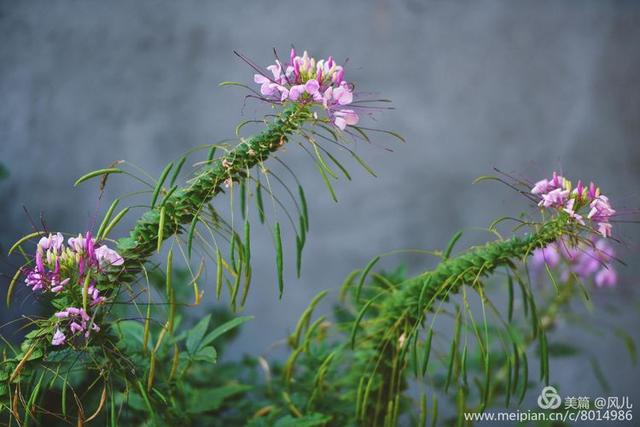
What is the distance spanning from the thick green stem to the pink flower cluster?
27 mm

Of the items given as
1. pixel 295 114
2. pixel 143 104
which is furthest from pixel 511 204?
pixel 295 114

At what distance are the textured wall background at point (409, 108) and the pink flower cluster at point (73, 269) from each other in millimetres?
793

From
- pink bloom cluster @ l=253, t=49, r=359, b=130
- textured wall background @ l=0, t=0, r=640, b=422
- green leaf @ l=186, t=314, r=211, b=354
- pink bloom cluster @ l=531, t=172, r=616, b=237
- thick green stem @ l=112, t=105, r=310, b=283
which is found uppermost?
textured wall background @ l=0, t=0, r=640, b=422

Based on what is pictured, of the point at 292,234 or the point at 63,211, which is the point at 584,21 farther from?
the point at 63,211

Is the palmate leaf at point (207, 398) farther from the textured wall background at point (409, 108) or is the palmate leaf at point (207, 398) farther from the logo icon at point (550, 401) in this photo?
the textured wall background at point (409, 108)

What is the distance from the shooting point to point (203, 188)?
0.72 meters

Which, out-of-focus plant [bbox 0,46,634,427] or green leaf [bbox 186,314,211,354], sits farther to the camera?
green leaf [bbox 186,314,211,354]

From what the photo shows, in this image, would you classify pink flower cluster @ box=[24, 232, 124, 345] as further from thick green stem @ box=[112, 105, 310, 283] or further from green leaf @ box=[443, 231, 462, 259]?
green leaf @ box=[443, 231, 462, 259]

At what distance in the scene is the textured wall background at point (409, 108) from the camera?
1489 mm

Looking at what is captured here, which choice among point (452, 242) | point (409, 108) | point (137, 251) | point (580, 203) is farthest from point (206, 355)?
point (409, 108)

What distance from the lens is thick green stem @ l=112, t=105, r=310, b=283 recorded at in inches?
A: 28.3

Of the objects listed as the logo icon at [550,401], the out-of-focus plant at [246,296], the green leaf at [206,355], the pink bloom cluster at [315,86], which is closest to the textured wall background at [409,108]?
the logo icon at [550,401]

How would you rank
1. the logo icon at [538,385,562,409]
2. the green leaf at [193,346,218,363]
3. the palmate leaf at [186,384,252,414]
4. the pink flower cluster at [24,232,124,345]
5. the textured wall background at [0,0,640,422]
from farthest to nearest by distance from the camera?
the textured wall background at [0,0,640,422] < the logo icon at [538,385,562,409] < the palmate leaf at [186,384,252,414] < the green leaf at [193,346,218,363] < the pink flower cluster at [24,232,124,345]

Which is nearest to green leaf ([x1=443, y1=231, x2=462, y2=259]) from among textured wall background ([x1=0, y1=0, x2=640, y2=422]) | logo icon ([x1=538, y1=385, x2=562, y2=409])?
logo icon ([x1=538, y1=385, x2=562, y2=409])
